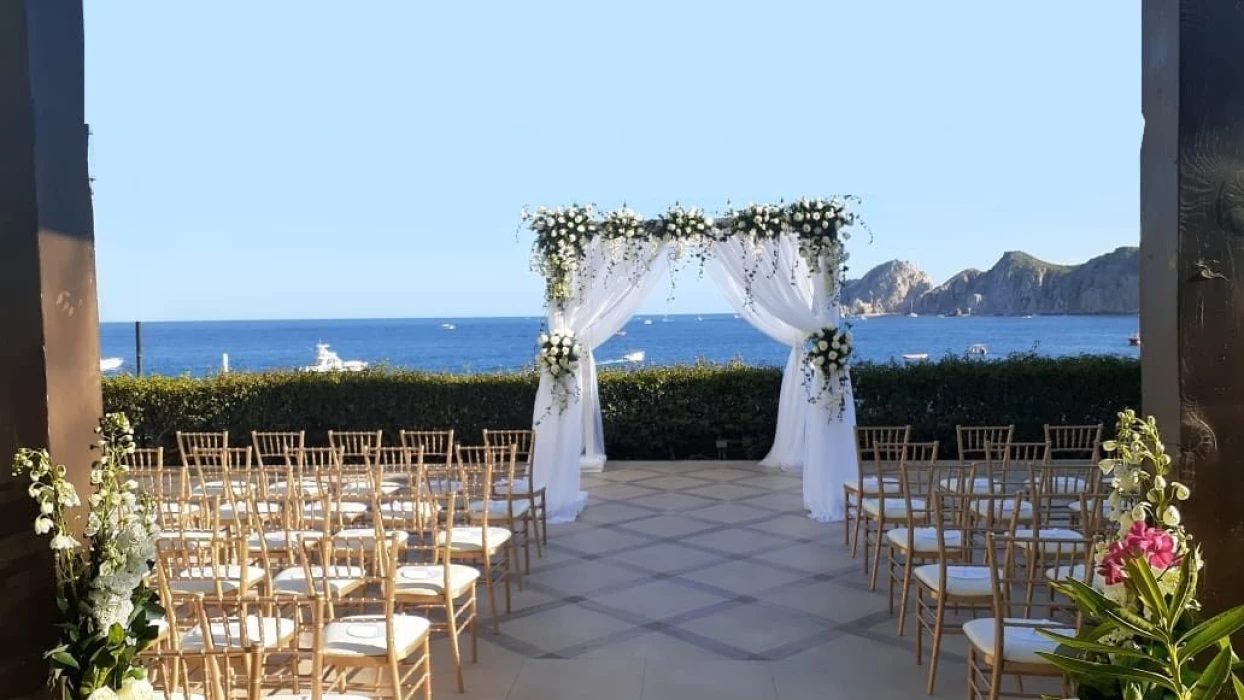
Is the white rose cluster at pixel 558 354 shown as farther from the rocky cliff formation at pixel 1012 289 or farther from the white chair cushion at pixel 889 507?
the rocky cliff formation at pixel 1012 289

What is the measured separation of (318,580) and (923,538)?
300 centimetres

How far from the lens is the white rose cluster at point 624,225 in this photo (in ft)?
24.3

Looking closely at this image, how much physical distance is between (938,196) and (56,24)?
45881mm

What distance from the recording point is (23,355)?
7.06 feet

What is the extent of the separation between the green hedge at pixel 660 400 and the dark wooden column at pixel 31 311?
25.5 feet

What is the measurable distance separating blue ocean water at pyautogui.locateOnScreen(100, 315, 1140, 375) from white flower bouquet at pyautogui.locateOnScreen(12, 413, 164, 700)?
36.9 meters

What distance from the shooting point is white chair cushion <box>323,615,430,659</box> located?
10.1 ft

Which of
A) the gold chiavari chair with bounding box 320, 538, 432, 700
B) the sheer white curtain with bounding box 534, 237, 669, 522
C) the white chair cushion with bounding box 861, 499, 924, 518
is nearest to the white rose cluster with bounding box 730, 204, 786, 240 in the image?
the sheer white curtain with bounding box 534, 237, 669, 522

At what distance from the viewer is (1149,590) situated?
165 centimetres

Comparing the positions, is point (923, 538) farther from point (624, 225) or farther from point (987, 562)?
point (624, 225)

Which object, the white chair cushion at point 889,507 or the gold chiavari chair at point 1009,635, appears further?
the white chair cushion at point 889,507

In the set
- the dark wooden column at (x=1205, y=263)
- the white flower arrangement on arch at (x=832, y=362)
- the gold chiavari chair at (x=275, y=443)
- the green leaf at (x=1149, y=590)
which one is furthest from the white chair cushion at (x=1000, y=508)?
the gold chiavari chair at (x=275, y=443)

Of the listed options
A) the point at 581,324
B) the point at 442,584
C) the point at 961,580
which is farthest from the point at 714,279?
the point at 442,584

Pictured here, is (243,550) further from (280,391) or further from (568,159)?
(568,159)
